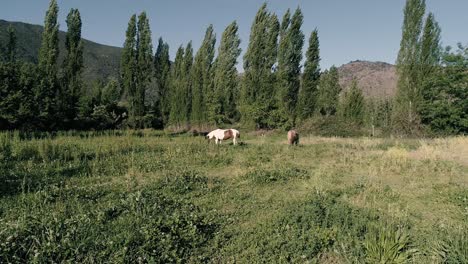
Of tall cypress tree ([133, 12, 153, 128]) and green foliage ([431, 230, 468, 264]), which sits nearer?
green foliage ([431, 230, 468, 264])

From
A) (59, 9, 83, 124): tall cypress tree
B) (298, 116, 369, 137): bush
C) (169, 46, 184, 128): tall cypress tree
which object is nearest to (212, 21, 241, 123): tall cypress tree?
(169, 46, 184, 128): tall cypress tree

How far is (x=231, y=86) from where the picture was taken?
39.8 metres

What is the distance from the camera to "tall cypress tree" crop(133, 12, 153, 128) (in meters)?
35.2

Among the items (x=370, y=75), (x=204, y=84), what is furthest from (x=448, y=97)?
(x=370, y=75)

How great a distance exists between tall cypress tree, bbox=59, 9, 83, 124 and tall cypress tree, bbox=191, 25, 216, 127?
44.0ft

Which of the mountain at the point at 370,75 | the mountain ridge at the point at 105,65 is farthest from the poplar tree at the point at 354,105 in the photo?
the mountain ridge at the point at 105,65

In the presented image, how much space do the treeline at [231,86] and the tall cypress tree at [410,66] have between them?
0.26ft

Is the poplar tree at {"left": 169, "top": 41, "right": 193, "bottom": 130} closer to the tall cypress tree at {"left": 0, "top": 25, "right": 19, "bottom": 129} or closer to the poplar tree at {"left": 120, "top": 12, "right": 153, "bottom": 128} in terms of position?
the poplar tree at {"left": 120, "top": 12, "right": 153, "bottom": 128}

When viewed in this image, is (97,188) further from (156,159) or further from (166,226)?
(156,159)

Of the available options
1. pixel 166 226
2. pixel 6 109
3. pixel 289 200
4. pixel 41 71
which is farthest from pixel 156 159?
pixel 41 71

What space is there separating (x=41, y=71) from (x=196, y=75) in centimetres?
1725

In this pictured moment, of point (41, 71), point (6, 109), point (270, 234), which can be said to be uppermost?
point (41, 71)

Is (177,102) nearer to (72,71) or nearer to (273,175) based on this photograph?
(72,71)

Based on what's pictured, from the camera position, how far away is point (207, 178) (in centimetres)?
878
